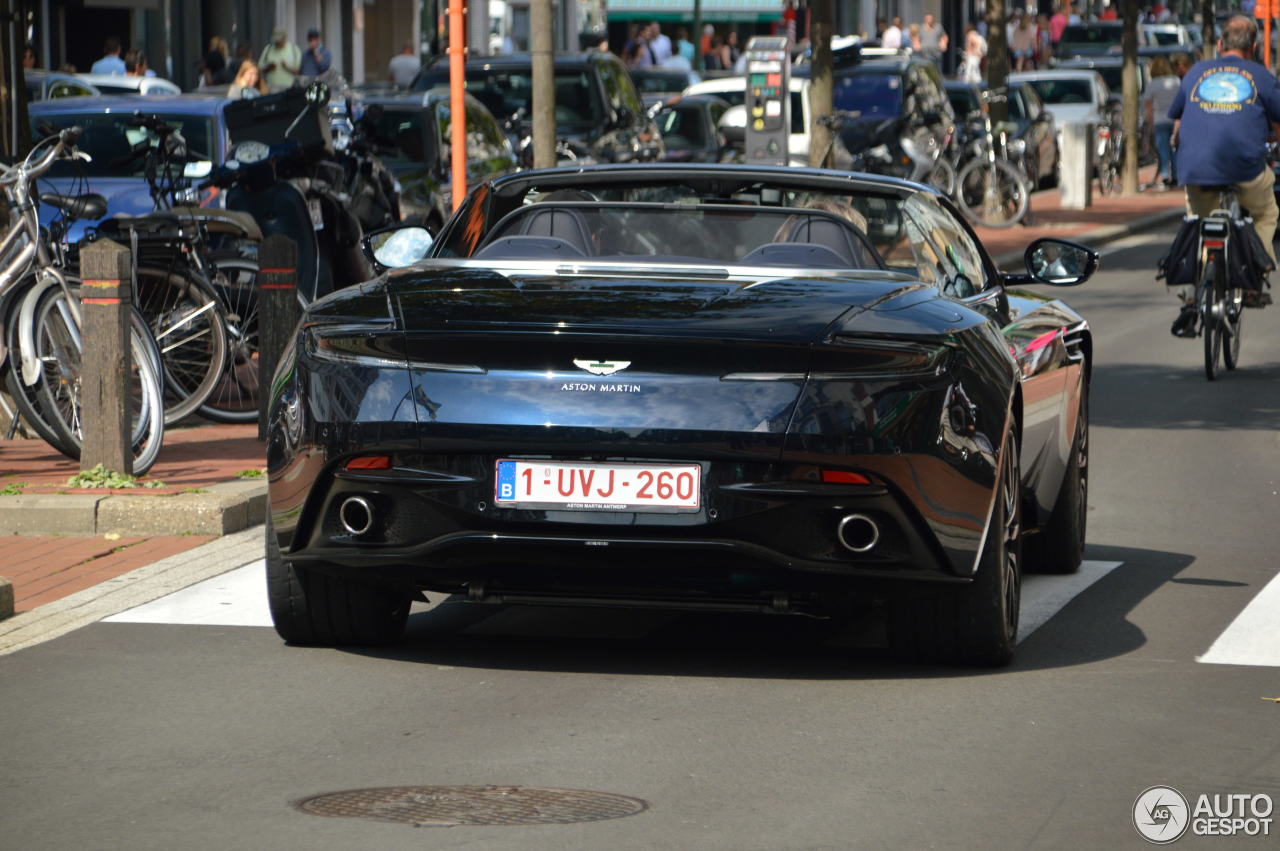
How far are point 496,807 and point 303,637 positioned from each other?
6.09ft

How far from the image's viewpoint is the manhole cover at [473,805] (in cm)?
489

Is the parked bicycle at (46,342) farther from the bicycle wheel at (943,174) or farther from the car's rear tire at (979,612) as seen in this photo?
the bicycle wheel at (943,174)

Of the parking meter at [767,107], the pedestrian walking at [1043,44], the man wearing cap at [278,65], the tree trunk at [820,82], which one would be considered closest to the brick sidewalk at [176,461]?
the tree trunk at [820,82]

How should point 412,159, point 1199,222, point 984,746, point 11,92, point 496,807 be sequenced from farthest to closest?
point 412,159 → point 1199,222 → point 11,92 → point 984,746 → point 496,807

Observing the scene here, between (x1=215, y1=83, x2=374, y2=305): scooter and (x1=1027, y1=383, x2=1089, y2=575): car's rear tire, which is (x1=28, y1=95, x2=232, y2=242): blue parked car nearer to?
(x1=215, y1=83, x2=374, y2=305): scooter

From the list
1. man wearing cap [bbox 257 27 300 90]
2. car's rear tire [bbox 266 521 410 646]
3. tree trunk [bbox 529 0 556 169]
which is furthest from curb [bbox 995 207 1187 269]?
car's rear tire [bbox 266 521 410 646]

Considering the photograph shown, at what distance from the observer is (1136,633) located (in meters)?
7.07

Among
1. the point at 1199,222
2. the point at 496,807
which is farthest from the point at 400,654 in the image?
the point at 1199,222

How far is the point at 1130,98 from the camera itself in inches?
1323

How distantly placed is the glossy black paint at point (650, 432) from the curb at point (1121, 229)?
685 inches

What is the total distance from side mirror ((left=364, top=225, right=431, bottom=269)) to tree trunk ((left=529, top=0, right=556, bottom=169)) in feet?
30.4

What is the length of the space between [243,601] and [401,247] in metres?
1.22

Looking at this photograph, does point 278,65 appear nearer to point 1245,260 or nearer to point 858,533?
point 1245,260

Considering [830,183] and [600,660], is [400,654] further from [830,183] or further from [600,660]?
[830,183]
